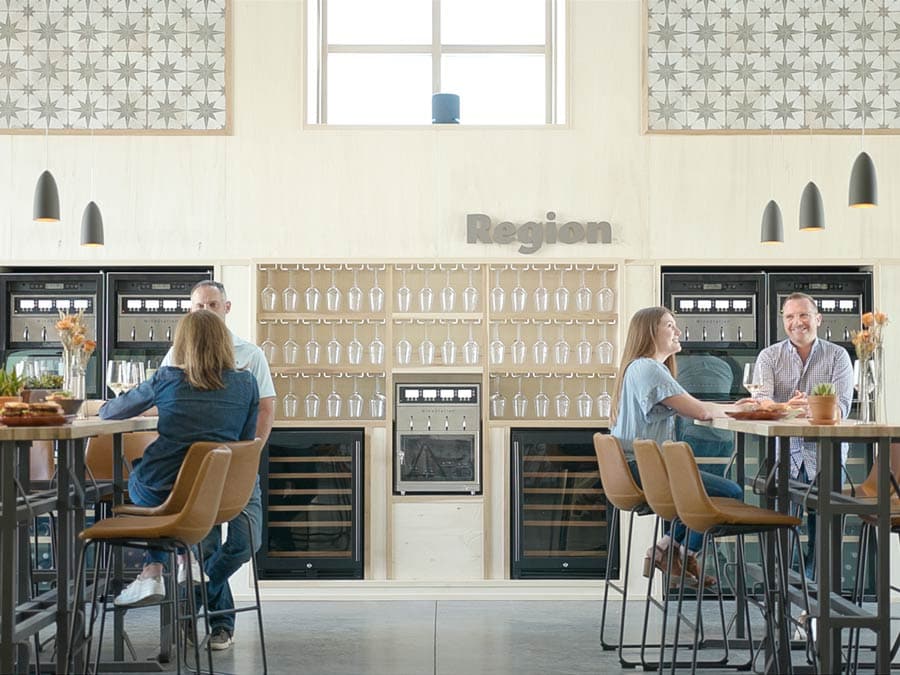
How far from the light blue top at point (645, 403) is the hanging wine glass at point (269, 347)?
2.58 m

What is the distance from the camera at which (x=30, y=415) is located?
390cm

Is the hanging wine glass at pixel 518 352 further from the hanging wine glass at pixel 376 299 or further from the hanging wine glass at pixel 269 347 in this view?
the hanging wine glass at pixel 269 347

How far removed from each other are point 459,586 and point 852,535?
2.52m

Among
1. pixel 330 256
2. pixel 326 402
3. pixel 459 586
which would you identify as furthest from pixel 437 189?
pixel 459 586

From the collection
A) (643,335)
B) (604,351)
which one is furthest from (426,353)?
(643,335)

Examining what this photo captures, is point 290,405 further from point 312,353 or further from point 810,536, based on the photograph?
point 810,536

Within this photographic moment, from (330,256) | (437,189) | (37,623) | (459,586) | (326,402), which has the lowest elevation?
(459,586)

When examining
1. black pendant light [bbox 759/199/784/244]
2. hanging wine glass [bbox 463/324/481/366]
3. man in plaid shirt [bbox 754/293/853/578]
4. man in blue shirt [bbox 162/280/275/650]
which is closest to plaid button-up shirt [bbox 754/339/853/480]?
man in plaid shirt [bbox 754/293/853/578]

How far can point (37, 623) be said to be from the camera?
13.3ft

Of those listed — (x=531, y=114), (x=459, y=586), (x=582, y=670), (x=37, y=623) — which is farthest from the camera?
(x=531, y=114)

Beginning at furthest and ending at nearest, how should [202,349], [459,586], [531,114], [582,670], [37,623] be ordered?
[531,114]
[459,586]
[582,670]
[202,349]
[37,623]

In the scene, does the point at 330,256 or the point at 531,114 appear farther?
the point at 531,114

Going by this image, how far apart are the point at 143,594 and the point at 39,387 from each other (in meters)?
0.94

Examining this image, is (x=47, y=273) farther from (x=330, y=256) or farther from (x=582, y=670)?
(x=582, y=670)
